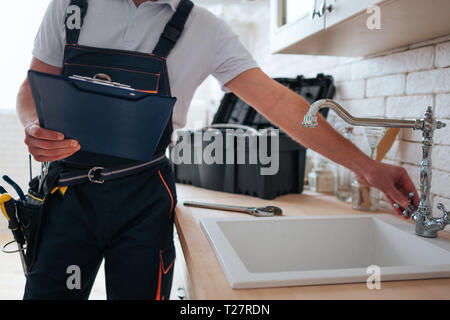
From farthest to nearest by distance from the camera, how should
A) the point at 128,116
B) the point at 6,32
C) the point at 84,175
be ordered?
the point at 6,32 < the point at 84,175 < the point at 128,116

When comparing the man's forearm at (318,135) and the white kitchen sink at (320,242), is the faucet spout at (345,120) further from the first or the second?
the white kitchen sink at (320,242)

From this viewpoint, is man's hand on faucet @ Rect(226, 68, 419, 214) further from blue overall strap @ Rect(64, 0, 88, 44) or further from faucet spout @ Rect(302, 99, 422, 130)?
blue overall strap @ Rect(64, 0, 88, 44)

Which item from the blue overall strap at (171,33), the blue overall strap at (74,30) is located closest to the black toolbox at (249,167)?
the blue overall strap at (171,33)

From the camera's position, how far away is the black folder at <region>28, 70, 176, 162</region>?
75cm

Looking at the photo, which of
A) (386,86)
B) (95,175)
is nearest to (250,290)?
(95,175)

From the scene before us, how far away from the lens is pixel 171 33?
1.06 m

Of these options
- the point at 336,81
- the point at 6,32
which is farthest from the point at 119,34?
the point at 6,32

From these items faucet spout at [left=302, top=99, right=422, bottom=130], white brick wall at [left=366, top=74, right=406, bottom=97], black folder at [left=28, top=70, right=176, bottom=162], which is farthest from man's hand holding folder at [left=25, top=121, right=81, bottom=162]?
white brick wall at [left=366, top=74, right=406, bottom=97]

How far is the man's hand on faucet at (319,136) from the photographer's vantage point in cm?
101

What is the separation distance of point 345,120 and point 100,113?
55 centimetres

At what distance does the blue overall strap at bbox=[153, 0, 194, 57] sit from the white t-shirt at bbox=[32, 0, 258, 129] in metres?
0.03

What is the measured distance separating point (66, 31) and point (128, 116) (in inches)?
16.3
